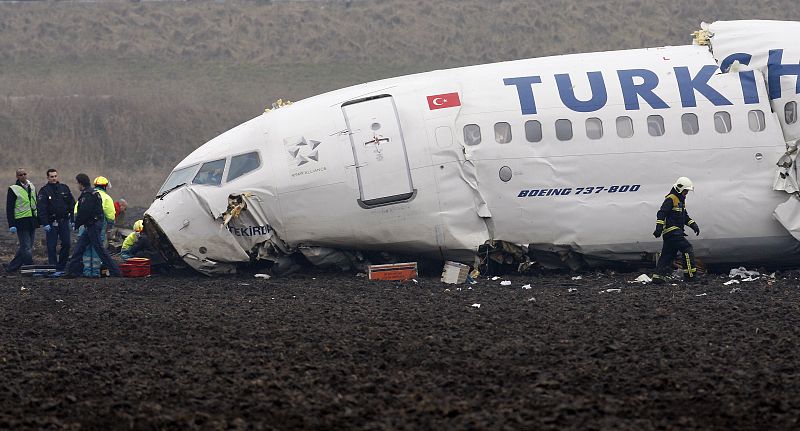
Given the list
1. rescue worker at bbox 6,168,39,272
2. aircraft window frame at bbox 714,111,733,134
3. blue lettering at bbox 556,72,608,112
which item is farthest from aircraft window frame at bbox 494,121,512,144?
rescue worker at bbox 6,168,39,272

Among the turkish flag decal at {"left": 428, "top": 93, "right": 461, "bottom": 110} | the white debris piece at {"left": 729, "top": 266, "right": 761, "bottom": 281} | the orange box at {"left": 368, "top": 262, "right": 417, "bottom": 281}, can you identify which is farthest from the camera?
the orange box at {"left": 368, "top": 262, "right": 417, "bottom": 281}

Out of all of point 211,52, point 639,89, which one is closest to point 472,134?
point 639,89

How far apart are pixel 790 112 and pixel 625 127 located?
108 inches

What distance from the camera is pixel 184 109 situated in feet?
171

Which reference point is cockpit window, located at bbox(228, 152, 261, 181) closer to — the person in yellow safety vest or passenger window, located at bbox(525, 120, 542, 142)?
the person in yellow safety vest

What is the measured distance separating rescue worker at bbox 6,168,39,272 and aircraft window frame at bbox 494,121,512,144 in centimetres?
896

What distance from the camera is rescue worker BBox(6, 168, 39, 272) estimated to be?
2188 centimetres

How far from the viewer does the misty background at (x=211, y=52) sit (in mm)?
49062

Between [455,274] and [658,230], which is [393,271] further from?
[658,230]

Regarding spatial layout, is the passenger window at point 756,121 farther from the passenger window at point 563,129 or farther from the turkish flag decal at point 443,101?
the turkish flag decal at point 443,101

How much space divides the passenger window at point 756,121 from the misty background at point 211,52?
2934 cm

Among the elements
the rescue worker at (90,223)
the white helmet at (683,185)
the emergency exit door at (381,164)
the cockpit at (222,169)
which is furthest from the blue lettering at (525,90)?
the rescue worker at (90,223)

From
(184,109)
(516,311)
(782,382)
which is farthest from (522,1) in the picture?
(782,382)

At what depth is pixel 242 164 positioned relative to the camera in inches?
770
